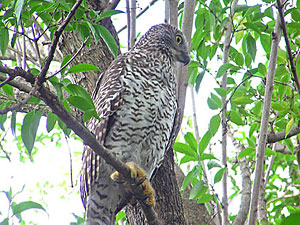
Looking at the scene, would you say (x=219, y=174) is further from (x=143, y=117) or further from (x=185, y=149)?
(x=143, y=117)

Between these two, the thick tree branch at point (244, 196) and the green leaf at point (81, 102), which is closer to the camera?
the green leaf at point (81, 102)

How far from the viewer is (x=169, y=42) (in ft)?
12.6

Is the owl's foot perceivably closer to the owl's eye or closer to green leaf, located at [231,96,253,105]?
green leaf, located at [231,96,253,105]

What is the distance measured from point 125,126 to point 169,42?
120 centimetres

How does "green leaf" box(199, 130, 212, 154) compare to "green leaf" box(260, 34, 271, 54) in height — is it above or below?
below

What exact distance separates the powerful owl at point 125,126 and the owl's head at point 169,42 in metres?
0.44

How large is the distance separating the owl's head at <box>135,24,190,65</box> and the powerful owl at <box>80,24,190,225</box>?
1.46ft

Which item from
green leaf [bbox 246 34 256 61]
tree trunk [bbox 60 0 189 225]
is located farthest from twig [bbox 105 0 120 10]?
green leaf [bbox 246 34 256 61]

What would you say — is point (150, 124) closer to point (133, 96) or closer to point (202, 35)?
point (133, 96)

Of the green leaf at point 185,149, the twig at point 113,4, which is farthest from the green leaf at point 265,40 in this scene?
the twig at point 113,4

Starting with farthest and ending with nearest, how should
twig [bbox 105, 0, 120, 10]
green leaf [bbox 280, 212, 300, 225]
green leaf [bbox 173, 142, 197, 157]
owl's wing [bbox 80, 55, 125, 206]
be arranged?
1. twig [bbox 105, 0, 120, 10]
2. green leaf [bbox 173, 142, 197, 157]
3. owl's wing [bbox 80, 55, 125, 206]
4. green leaf [bbox 280, 212, 300, 225]

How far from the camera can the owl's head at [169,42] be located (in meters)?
3.71

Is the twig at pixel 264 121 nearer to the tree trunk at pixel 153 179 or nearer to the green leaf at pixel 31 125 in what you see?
the tree trunk at pixel 153 179

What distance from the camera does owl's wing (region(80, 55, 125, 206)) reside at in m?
3.02
